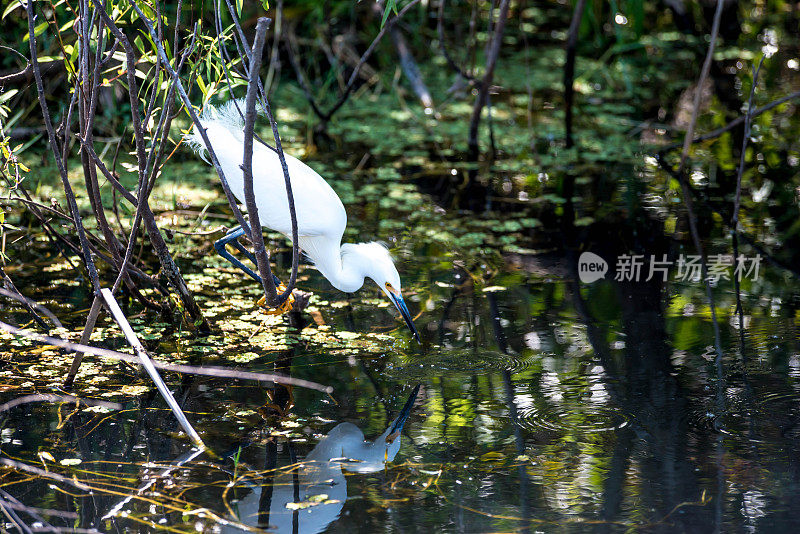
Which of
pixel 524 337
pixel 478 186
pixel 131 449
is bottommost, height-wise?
pixel 131 449

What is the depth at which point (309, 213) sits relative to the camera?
3.54m

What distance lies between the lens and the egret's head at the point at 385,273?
134 inches

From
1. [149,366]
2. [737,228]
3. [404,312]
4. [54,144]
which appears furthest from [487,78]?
[149,366]

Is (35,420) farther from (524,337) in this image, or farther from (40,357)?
(524,337)

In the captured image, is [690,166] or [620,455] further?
[690,166]

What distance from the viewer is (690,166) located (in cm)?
543

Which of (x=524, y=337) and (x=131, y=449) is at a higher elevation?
(x=524, y=337)

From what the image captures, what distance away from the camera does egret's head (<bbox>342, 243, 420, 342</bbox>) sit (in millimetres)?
3393

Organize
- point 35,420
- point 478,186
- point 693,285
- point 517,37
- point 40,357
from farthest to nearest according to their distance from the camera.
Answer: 1. point 517,37
2. point 478,186
3. point 693,285
4. point 40,357
5. point 35,420

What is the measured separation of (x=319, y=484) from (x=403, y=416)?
47 cm

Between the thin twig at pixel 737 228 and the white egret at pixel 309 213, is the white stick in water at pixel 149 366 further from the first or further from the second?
the thin twig at pixel 737 228

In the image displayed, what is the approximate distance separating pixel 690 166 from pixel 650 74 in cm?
203

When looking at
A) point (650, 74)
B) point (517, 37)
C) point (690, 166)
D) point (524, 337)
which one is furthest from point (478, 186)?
point (517, 37)

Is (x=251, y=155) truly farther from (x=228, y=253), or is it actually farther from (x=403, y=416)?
(x=228, y=253)
